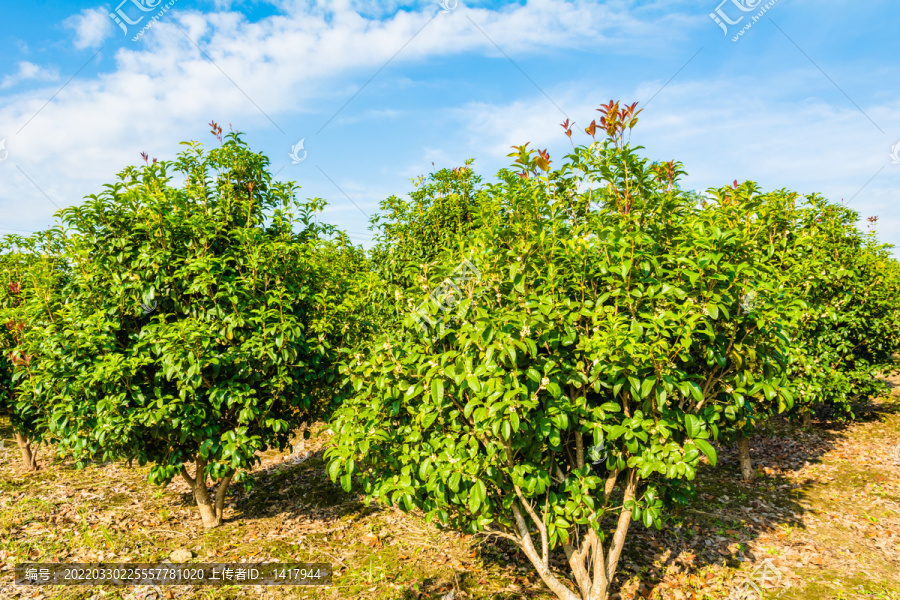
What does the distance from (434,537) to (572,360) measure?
10.2ft

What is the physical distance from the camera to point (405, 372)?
344cm

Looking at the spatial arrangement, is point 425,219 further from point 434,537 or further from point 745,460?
point 745,460

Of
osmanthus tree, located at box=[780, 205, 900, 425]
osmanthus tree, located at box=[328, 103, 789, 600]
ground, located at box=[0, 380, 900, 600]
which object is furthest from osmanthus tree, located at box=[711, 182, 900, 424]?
osmanthus tree, located at box=[328, 103, 789, 600]

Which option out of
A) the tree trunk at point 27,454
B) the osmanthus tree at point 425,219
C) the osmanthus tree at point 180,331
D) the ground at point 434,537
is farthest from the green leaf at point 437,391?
the tree trunk at point 27,454

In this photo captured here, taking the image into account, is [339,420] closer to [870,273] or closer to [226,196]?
[226,196]

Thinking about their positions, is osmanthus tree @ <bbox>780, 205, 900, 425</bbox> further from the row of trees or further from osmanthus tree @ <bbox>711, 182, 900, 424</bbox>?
the row of trees

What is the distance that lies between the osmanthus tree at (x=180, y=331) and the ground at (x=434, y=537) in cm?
97

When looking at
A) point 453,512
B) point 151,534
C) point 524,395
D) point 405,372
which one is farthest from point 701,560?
point 151,534

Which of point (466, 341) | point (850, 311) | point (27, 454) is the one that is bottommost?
point (27, 454)

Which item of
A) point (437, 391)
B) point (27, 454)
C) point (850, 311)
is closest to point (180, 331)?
point (437, 391)

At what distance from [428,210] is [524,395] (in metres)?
4.69

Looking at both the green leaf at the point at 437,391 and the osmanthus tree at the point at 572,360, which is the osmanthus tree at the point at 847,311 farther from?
the green leaf at the point at 437,391

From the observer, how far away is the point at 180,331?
415 cm

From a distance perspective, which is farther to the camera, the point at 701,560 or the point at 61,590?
the point at 701,560
